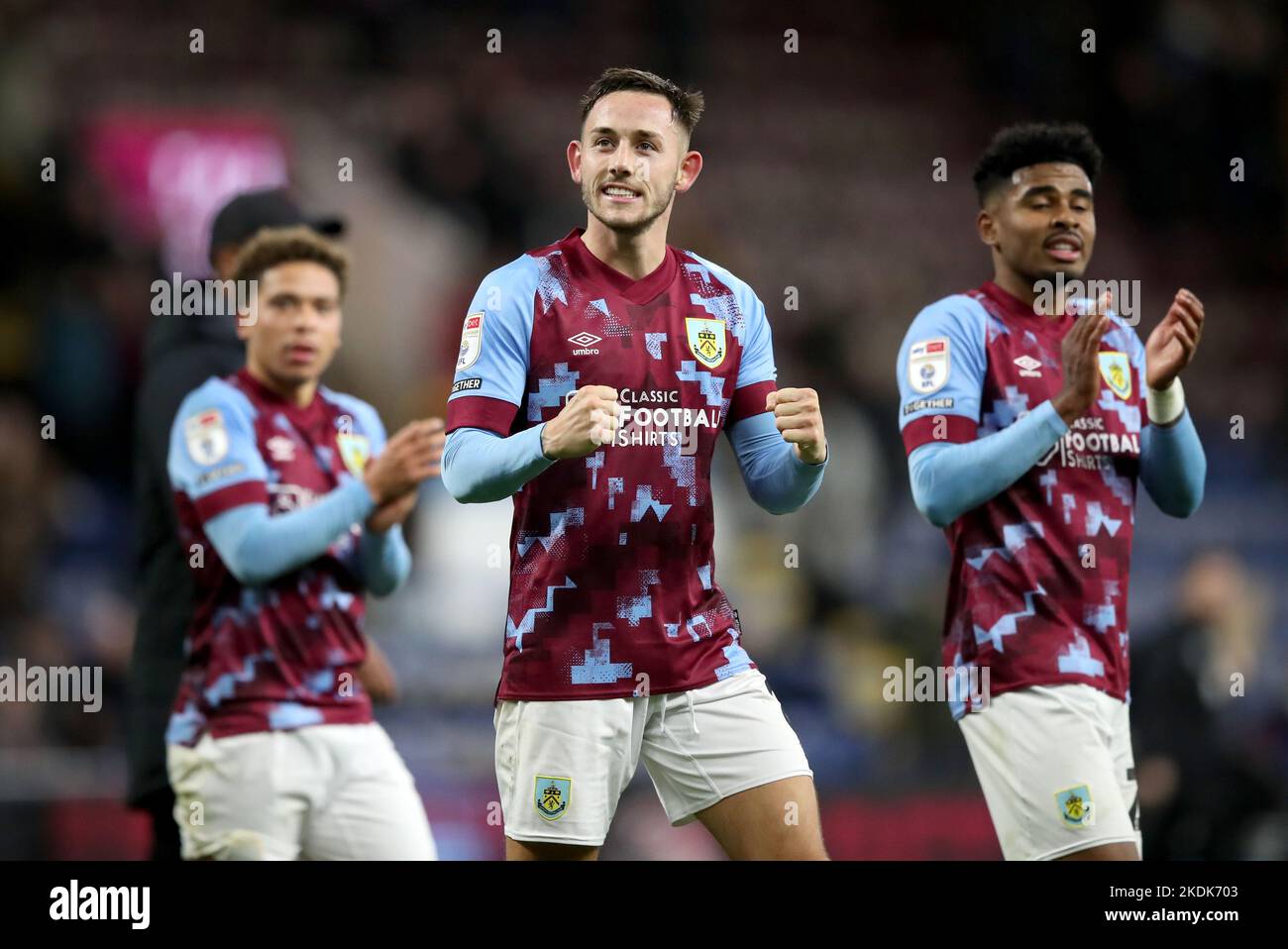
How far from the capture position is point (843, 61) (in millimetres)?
13820

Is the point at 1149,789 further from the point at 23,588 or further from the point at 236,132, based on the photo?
the point at 236,132

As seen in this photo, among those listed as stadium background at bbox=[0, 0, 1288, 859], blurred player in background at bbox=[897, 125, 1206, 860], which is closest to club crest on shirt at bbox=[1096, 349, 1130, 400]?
blurred player in background at bbox=[897, 125, 1206, 860]

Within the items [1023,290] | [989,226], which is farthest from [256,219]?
[1023,290]

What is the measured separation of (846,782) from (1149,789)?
7.66 feet

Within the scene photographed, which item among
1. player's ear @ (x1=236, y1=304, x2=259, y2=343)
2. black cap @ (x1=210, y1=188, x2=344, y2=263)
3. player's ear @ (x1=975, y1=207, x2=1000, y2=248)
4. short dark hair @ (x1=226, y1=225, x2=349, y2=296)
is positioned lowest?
player's ear @ (x1=236, y1=304, x2=259, y2=343)

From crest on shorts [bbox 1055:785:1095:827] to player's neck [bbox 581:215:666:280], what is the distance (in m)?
1.80

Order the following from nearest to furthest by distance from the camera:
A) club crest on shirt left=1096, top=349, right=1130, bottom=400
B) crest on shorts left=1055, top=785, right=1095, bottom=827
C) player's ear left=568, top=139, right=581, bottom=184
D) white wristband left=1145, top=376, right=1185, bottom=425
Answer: player's ear left=568, top=139, right=581, bottom=184 < crest on shorts left=1055, top=785, right=1095, bottom=827 < white wristband left=1145, top=376, right=1185, bottom=425 < club crest on shirt left=1096, top=349, right=1130, bottom=400

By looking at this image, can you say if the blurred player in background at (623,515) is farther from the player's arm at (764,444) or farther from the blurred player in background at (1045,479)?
the blurred player in background at (1045,479)

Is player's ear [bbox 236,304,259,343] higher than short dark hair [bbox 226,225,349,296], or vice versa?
short dark hair [bbox 226,225,349,296]

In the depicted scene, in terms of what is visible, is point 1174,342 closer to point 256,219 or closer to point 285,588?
point 285,588

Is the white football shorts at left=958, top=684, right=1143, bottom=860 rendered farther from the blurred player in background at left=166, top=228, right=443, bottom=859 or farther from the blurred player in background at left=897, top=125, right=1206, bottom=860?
the blurred player in background at left=166, top=228, right=443, bottom=859

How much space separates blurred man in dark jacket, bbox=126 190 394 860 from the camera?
564cm

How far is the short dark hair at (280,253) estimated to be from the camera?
18.6 ft

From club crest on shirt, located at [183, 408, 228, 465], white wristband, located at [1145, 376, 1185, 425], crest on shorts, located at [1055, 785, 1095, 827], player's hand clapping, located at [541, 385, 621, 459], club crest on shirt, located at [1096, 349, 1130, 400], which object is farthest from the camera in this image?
club crest on shirt, located at [183, 408, 228, 465]
